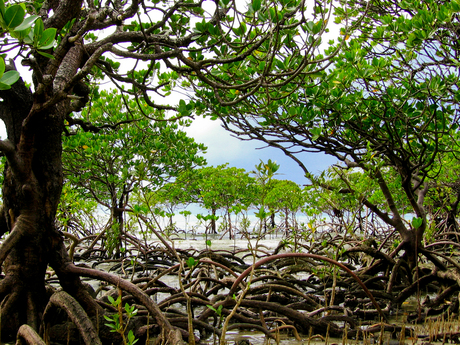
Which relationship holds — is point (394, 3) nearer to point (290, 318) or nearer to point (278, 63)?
point (278, 63)

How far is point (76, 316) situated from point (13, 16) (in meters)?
1.66

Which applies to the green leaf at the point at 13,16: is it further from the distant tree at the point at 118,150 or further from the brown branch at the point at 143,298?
the distant tree at the point at 118,150

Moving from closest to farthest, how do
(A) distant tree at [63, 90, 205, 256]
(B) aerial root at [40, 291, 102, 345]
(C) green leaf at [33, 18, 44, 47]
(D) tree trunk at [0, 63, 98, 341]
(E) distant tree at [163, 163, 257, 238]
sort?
(C) green leaf at [33, 18, 44, 47], (B) aerial root at [40, 291, 102, 345], (D) tree trunk at [0, 63, 98, 341], (A) distant tree at [63, 90, 205, 256], (E) distant tree at [163, 163, 257, 238]

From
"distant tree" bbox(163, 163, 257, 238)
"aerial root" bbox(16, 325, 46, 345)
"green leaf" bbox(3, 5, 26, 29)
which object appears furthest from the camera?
"distant tree" bbox(163, 163, 257, 238)

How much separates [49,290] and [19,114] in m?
1.30

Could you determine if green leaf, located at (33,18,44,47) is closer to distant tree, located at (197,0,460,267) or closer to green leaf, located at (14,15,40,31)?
green leaf, located at (14,15,40,31)

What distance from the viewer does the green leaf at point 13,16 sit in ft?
3.42

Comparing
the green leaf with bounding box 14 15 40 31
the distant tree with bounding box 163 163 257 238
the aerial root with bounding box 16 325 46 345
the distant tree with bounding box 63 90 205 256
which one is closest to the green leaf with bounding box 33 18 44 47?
the green leaf with bounding box 14 15 40 31

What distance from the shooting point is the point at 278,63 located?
2441 millimetres

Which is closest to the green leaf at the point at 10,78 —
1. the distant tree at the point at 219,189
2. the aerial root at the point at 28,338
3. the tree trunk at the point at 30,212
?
the tree trunk at the point at 30,212

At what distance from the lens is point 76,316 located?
1.93 m

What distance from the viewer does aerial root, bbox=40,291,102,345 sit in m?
1.85

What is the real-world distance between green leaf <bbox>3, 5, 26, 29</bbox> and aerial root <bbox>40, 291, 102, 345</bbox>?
162 cm

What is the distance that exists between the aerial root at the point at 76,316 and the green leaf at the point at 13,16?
1.62m
